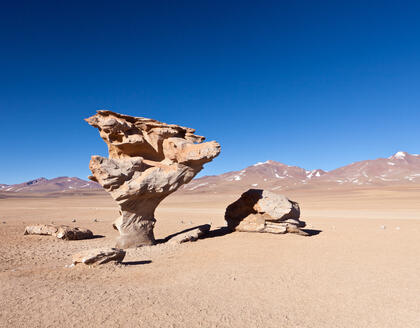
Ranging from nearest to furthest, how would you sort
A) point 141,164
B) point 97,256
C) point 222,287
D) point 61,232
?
1. point 222,287
2. point 97,256
3. point 141,164
4. point 61,232

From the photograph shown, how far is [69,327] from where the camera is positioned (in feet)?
19.4

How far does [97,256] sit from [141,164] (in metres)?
6.12

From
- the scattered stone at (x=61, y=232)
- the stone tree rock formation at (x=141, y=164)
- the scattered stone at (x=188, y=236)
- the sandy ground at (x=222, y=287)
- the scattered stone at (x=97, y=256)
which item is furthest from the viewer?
the scattered stone at (x=61, y=232)

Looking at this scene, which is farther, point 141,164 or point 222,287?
point 141,164

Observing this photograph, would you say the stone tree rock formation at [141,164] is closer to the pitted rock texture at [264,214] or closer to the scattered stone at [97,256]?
the scattered stone at [97,256]

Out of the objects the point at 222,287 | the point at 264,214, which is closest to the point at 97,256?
the point at 222,287

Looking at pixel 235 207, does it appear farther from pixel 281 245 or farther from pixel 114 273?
pixel 114 273

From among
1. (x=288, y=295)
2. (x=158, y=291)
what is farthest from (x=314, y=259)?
(x=158, y=291)

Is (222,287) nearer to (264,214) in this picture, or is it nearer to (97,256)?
(97,256)

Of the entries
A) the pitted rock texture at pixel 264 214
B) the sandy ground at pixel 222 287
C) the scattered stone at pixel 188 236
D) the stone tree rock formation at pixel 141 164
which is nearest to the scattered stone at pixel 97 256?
the sandy ground at pixel 222 287

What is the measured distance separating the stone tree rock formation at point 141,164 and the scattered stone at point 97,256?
14.4 ft

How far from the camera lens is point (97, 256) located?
398 inches

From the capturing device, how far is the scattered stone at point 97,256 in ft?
32.5

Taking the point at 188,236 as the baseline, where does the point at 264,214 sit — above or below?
above
